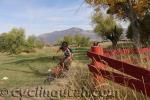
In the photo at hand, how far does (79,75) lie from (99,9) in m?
29.7

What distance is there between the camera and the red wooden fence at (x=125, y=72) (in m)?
5.44

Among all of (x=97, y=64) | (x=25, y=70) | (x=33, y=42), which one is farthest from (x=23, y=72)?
(x=33, y=42)

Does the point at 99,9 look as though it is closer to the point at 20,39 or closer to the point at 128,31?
the point at 128,31

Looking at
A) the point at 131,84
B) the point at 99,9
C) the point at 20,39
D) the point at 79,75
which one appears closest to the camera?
the point at 131,84

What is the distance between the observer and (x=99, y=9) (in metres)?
38.9

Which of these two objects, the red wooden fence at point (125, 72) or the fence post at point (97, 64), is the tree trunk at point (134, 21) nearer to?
the fence post at point (97, 64)

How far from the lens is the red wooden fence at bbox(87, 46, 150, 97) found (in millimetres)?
5438

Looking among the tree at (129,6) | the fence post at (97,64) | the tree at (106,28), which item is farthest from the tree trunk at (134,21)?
the tree at (106,28)

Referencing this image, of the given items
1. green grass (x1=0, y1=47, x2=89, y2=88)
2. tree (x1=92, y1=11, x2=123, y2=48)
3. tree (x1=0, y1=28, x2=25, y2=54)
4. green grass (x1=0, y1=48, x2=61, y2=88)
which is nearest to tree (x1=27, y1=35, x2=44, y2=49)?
tree (x1=0, y1=28, x2=25, y2=54)

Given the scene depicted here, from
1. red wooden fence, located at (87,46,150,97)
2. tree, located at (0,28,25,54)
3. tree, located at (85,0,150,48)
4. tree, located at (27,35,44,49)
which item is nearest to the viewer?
red wooden fence, located at (87,46,150,97)

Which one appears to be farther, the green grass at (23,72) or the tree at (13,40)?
the tree at (13,40)

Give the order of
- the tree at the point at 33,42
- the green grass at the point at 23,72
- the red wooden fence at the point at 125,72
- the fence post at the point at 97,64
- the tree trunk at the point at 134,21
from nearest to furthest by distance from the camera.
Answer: the red wooden fence at the point at 125,72 < the fence post at the point at 97,64 < the green grass at the point at 23,72 < the tree trunk at the point at 134,21 < the tree at the point at 33,42

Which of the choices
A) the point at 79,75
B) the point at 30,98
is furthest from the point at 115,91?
the point at 30,98

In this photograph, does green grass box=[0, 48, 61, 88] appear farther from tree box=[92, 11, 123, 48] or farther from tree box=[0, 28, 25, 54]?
tree box=[0, 28, 25, 54]
